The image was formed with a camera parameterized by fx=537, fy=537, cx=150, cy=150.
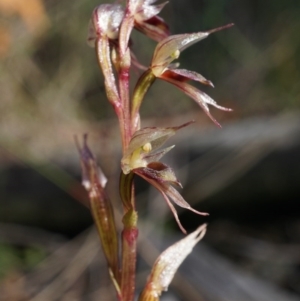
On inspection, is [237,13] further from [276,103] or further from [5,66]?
[5,66]

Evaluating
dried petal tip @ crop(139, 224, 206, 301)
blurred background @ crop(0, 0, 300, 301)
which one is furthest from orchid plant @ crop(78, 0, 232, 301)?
blurred background @ crop(0, 0, 300, 301)

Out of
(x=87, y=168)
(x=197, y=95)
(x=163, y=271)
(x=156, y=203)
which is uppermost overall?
(x=197, y=95)

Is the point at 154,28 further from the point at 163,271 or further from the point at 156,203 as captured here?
the point at 156,203

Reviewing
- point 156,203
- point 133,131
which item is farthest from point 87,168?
point 156,203

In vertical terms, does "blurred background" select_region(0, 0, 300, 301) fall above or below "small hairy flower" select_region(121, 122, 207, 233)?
below

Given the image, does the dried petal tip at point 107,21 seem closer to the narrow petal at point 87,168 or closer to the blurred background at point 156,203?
the narrow petal at point 87,168

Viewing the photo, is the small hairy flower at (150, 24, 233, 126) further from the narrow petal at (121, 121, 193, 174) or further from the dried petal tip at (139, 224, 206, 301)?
the dried petal tip at (139, 224, 206, 301)

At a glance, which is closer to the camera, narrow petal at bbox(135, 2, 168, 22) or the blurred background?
narrow petal at bbox(135, 2, 168, 22)

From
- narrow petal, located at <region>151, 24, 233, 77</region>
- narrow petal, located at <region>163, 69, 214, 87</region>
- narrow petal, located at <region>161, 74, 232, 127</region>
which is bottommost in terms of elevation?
narrow petal, located at <region>161, 74, 232, 127</region>

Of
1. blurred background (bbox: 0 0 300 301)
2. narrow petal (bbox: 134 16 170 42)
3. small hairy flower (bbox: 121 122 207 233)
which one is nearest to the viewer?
small hairy flower (bbox: 121 122 207 233)
